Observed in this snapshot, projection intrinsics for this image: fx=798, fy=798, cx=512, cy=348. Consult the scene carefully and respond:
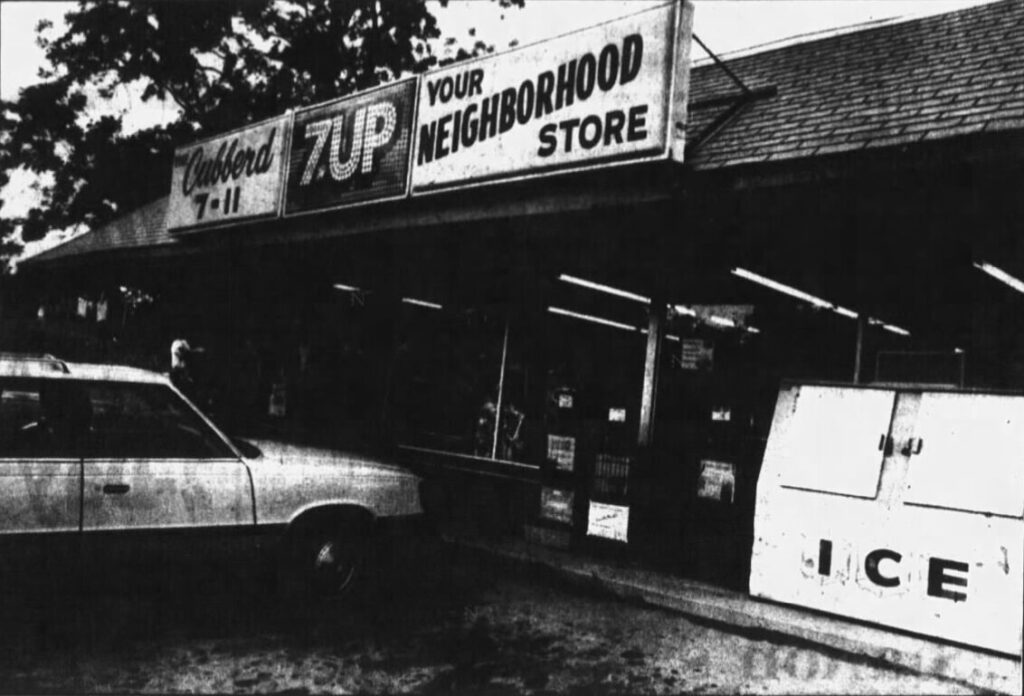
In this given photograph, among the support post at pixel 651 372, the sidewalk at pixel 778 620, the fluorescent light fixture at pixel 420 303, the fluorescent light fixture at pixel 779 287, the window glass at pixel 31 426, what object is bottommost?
the sidewalk at pixel 778 620

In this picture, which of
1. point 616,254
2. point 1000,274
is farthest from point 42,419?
point 1000,274

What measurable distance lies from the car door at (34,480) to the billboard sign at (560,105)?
4.09 meters

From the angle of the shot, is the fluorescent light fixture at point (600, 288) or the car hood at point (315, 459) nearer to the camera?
the car hood at point (315, 459)

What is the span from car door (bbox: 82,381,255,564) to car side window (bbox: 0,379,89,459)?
0.08 m

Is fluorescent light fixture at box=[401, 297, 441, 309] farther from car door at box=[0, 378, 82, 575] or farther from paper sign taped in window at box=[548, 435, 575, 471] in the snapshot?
car door at box=[0, 378, 82, 575]

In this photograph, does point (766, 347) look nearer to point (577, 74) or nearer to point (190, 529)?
A: point (577, 74)

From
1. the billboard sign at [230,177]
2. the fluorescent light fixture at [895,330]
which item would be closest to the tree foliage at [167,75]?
the billboard sign at [230,177]

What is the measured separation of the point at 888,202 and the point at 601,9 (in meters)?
3.54

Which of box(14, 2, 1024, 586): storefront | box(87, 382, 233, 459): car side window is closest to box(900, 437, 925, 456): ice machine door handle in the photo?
box(14, 2, 1024, 586): storefront

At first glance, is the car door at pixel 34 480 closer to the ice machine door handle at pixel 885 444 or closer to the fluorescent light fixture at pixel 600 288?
the ice machine door handle at pixel 885 444

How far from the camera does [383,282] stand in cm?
1116

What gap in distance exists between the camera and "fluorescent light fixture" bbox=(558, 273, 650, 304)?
32.7 feet

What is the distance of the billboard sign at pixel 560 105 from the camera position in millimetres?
6117

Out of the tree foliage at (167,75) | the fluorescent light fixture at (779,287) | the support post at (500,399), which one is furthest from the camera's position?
the tree foliage at (167,75)
